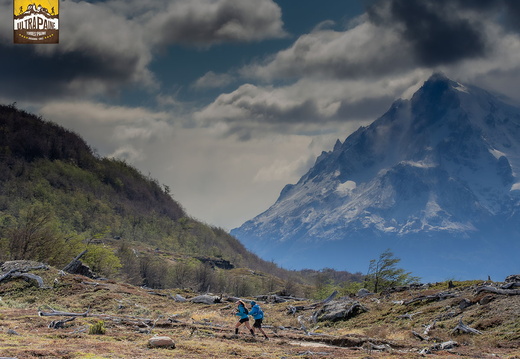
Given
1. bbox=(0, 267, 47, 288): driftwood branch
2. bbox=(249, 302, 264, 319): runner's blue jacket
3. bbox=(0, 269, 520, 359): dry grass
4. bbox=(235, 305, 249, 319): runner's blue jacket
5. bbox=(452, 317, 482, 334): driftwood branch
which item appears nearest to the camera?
bbox=(0, 269, 520, 359): dry grass

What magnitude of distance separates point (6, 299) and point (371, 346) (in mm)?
35479

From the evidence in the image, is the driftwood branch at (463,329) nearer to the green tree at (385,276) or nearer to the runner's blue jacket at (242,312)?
the runner's blue jacket at (242,312)

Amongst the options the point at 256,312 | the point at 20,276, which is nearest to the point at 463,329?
the point at 256,312

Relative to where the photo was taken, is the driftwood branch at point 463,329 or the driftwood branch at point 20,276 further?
the driftwood branch at point 20,276

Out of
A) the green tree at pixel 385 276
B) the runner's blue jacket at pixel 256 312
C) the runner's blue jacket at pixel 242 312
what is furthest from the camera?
the green tree at pixel 385 276

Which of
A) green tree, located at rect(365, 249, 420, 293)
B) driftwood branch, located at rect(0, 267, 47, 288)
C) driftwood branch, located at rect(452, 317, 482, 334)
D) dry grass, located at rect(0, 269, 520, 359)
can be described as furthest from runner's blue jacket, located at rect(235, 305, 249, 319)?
green tree, located at rect(365, 249, 420, 293)

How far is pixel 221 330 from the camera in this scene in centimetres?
3152

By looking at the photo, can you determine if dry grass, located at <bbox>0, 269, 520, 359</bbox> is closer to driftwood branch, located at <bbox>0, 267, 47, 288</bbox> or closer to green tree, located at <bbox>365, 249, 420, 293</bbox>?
driftwood branch, located at <bbox>0, 267, 47, 288</bbox>

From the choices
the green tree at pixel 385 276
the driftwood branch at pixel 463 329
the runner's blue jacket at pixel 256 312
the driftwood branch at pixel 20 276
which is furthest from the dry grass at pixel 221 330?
the green tree at pixel 385 276

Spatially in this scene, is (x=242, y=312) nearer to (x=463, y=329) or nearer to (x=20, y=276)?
(x=463, y=329)

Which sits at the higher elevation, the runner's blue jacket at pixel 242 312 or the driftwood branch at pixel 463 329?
the runner's blue jacket at pixel 242 312

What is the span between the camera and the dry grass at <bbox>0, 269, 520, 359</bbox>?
21.2m

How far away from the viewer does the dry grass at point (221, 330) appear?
21188 mm

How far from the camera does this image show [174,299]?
58031 millimetres
